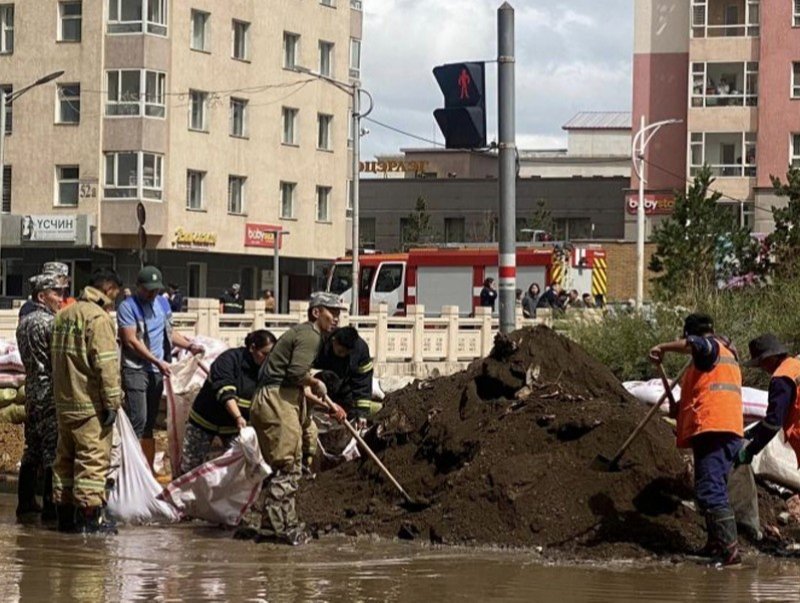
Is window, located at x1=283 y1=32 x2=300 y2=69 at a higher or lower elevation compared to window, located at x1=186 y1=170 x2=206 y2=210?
higher

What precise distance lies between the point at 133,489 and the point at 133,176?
4618 cm

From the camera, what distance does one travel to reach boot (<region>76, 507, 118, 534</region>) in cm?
1253

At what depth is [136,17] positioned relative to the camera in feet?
193

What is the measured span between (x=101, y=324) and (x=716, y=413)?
4.29 m

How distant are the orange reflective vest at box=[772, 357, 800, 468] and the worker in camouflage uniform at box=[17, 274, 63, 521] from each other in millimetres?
5315

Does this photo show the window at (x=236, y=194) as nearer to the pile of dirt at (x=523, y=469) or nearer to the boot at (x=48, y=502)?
the pile of dirt at (x=523, y=469)

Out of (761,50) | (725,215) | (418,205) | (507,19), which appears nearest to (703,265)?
(725,215)

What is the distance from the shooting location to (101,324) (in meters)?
12.3

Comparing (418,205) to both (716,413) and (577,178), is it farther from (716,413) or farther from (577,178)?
(716,413)

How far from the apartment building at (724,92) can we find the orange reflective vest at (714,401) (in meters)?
51.6

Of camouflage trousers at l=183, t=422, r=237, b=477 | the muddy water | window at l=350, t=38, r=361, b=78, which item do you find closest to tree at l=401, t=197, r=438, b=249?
window at l=350, t=38, r=361, b=78

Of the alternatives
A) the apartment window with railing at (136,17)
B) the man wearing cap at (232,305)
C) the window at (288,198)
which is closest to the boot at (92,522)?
the man wearing cap at (232,305)

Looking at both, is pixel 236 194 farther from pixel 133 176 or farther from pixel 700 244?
pixel 700 244

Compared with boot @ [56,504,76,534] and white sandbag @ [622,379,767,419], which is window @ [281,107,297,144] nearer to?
white sandbag @ [622,379,767,419]
